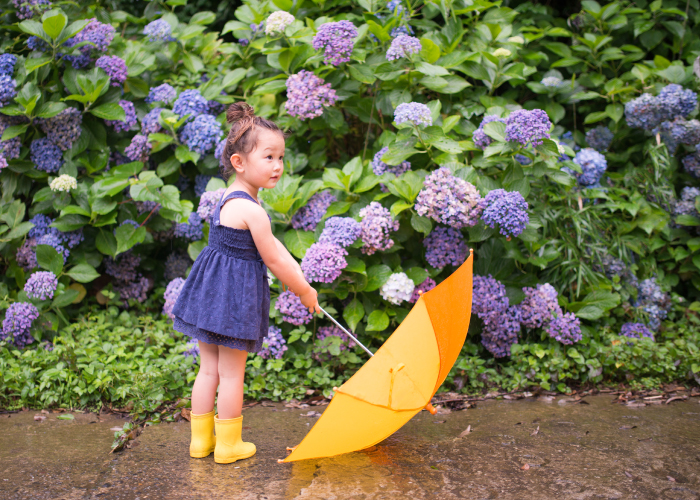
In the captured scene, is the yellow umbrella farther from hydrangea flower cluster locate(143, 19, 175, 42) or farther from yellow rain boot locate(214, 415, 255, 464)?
hydrangea flower cluster locate(143, 19, 175, 42)

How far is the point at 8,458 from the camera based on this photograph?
78.7 inches

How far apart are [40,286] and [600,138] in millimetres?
3600

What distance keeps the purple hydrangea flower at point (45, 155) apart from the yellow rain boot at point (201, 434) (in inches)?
80.2

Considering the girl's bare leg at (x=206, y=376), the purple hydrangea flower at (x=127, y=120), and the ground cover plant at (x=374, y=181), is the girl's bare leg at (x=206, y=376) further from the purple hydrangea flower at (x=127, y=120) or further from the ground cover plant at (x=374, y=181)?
the purple hydrangea flower at (x=127, y=120)

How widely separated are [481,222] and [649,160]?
162 centimetres

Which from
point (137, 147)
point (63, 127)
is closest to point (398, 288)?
point (137, 147)

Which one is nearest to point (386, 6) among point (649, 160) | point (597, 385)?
point (649, 160)

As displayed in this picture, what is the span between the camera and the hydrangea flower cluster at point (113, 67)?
3.31 metres

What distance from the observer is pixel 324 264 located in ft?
8.41

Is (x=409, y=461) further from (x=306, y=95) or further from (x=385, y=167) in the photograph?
(x=306, y=95)

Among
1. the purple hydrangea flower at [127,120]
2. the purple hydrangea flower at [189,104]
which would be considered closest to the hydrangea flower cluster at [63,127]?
the purple hydrangea flower at [127,120]

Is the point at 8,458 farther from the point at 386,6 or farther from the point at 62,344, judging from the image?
the point at 386,6

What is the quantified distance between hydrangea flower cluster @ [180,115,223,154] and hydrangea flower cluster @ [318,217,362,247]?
1.00 meters

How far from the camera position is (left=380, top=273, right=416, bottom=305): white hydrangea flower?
2.70 metres
